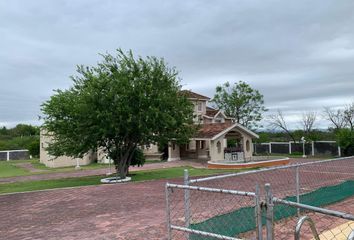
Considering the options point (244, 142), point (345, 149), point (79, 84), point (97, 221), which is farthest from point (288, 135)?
point (97, 221)

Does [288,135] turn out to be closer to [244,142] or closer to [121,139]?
[244,142]

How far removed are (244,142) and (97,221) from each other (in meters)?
25.5

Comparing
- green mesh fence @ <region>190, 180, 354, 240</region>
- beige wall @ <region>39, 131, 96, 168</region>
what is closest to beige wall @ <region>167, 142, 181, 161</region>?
beige wall @ <region>39, 131, 96, 168</region>

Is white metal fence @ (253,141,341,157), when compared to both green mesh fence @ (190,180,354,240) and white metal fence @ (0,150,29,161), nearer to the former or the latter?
white metal fence @ (0,150,29,161)

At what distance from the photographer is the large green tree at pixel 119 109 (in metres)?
17.3

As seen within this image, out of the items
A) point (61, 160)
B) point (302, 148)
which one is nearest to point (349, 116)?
point (302, 148)

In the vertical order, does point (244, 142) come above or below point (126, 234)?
above

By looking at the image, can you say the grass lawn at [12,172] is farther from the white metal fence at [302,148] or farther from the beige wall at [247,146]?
the white metal fence at [302,148]

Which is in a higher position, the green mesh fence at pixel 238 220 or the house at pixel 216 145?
the house at pixel 216 145

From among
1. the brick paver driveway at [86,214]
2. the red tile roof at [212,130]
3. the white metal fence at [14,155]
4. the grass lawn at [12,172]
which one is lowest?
the brick paver driveway at [86,214]

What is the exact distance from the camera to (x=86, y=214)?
10.4 m

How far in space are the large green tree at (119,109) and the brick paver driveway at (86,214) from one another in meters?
3.24

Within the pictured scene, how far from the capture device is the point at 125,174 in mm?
19766

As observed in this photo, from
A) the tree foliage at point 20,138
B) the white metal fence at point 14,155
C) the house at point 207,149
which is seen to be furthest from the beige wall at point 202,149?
the white metal fence at point 14,155
